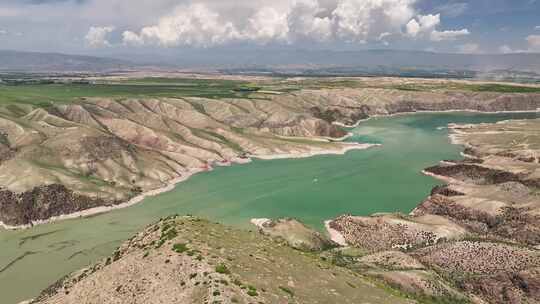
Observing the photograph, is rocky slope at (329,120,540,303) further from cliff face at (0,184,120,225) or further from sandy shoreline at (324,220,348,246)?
cliff face at (0,184,120,225)

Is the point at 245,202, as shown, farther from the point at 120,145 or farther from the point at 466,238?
the point at 466,238

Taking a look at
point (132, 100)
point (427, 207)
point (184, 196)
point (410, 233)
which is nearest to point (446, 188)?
point (427, 207)

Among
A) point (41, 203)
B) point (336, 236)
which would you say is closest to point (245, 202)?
point (336, 236)

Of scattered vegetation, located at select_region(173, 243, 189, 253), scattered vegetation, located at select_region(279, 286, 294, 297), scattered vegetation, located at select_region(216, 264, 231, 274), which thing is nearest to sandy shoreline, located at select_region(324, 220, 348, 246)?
scattered vegetation, located at select_region(173, 243, 189, 253)

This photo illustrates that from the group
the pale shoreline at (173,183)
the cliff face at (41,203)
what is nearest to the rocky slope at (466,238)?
the pale shoreline at (173,183)

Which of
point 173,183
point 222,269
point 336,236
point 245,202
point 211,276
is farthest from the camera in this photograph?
point 173,183

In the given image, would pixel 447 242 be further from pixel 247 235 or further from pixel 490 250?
pixel 247 235
